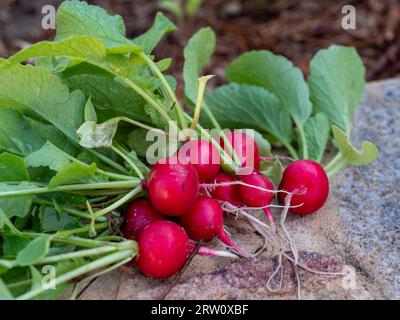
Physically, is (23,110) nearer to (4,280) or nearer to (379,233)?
(4,280)

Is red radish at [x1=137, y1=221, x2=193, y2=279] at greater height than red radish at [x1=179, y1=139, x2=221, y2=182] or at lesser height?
lesser

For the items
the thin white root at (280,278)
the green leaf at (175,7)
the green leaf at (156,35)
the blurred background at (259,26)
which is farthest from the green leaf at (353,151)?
the green leaf at (175,7)

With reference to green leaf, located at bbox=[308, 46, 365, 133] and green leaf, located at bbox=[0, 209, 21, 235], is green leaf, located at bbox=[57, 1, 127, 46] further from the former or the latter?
green leaf, located at bbox=[308, 46, 365, 133]

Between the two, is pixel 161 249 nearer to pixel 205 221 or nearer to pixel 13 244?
pixel 205 221

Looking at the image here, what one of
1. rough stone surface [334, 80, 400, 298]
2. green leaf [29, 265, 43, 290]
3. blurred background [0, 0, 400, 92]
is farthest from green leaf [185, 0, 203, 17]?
green leaf [29, 265, 43, 290]

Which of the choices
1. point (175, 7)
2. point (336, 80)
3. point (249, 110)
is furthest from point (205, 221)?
point (175, 7)

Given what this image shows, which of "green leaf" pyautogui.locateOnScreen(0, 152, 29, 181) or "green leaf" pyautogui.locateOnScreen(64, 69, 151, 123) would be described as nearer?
"green leaf" pyautogui.locateOnScreen(0, 152, 29, 181)
